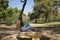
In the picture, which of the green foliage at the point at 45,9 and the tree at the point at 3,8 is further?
the green foliage at the point at 45,9

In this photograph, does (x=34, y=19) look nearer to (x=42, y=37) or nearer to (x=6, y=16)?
(x=6, y=16)

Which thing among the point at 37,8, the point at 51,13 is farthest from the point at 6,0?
the point at 51,13

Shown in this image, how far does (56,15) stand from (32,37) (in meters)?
50.1

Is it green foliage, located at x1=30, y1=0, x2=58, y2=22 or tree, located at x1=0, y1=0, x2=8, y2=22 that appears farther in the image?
green foliage, located at x1=30, y1=0, x2=58, y2=22

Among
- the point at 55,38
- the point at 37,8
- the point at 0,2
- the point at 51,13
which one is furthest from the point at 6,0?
the point at 55,38

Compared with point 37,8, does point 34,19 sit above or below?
below

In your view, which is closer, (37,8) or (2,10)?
(2,10)

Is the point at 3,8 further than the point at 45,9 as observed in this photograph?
No

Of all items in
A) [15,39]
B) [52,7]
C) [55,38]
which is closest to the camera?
[15,39]

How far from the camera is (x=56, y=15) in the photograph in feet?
191

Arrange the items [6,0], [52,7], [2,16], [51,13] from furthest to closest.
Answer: [51,13], [52,7], [6,0], [2,16]

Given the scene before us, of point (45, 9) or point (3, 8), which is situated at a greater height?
point (3, 8)

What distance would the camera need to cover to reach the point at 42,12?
53375 mm

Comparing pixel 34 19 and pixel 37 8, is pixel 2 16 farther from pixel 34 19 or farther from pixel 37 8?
pixel 34 19
